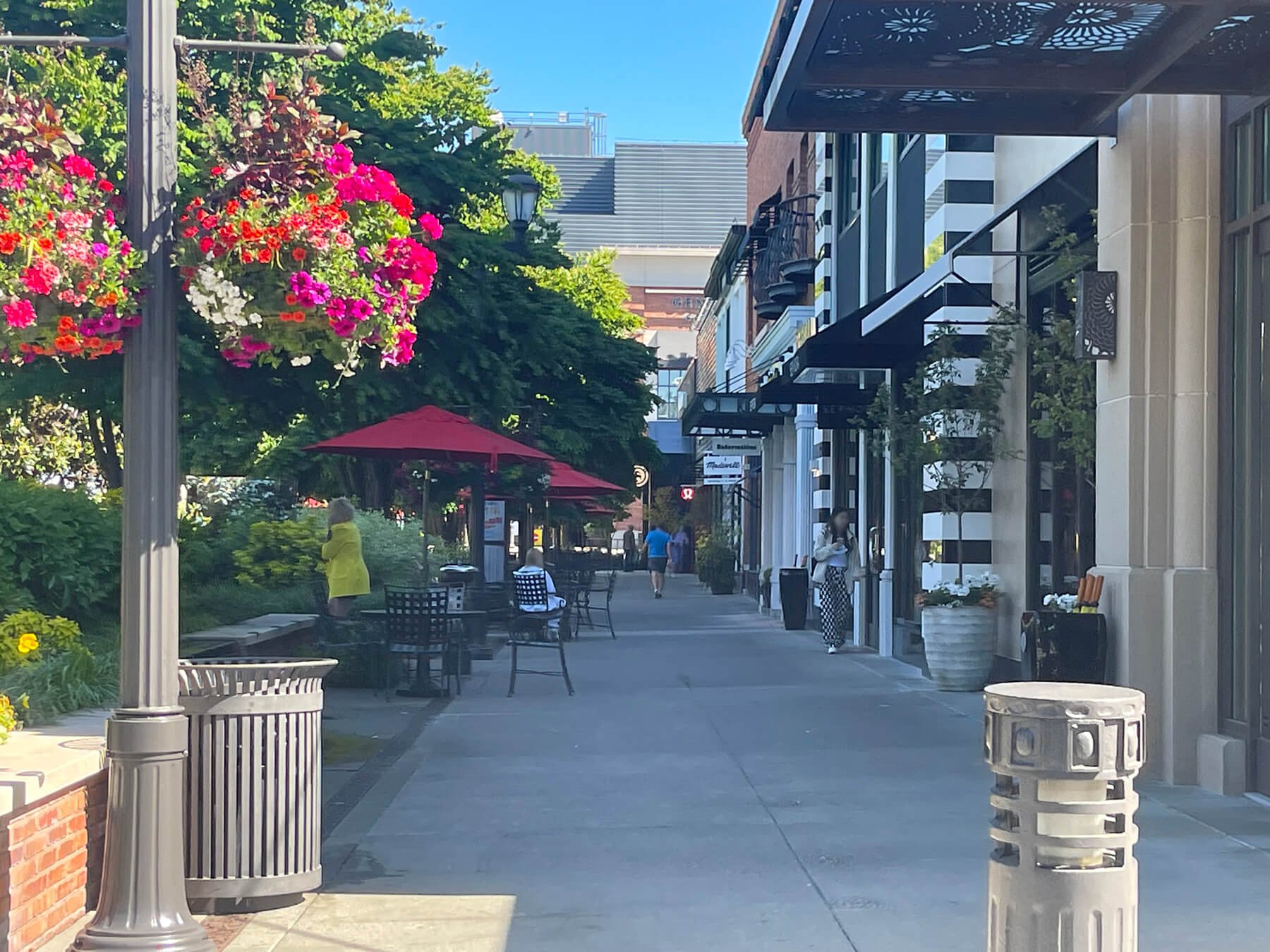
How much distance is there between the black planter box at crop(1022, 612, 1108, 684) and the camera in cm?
972

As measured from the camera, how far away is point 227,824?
6.16m

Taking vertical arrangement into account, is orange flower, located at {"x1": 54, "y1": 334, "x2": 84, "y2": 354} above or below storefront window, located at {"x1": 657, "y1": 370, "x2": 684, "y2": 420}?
below

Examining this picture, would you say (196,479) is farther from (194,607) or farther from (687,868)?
(687,868)

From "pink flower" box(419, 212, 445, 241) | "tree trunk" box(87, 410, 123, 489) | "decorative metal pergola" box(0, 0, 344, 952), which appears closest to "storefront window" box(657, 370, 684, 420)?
"tree trunk" box(87, 410, 123, 489)

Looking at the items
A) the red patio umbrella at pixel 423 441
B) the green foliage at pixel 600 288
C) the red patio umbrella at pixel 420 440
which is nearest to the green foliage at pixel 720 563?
the green foliage at pixel 600 288

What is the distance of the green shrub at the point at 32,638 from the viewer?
7707 mm

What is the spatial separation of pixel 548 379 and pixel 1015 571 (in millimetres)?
11377

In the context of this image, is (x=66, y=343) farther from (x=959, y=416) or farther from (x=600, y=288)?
(x=600, y=288)

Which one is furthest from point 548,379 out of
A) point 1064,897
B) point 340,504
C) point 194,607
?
point 1064,897

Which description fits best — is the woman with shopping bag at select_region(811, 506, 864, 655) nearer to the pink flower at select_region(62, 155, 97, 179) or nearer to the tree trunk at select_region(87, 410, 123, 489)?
the tree trunk at select_region(87, 410, 123, 489)

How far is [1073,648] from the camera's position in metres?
9.71

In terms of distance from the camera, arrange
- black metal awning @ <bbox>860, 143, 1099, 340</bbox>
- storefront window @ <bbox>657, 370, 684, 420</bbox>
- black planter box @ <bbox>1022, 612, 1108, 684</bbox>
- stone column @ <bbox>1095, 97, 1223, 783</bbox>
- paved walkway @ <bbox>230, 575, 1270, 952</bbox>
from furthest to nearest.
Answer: storefront window @ <bbox>657, 370, 684, 420</bbox>, black metal awning @ <bbox>860, 143, 1099, 340</bbox>, black planter box @ <bbox>1022, 612, 1108, 684</bbox>, stone column @ <bbox>1095, 97, 1223, 783</bbox>, paved walkway @ <bbox>230, 575, 1270, 952</bbox>

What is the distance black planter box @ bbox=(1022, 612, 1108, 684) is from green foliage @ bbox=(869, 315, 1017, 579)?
4119mm

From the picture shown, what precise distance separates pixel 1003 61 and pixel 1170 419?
240cm
